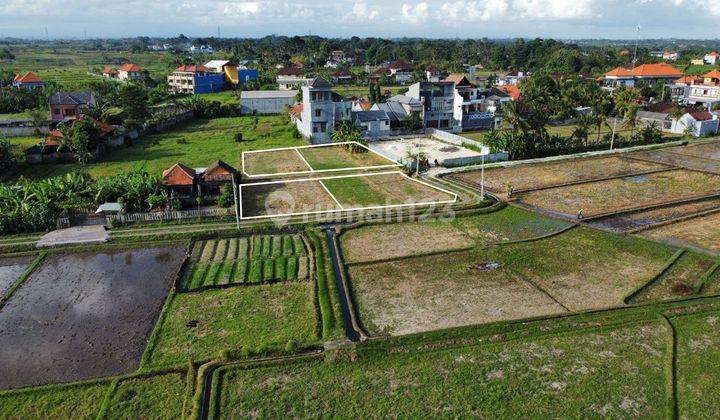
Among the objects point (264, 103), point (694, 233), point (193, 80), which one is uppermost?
point (193, 80)

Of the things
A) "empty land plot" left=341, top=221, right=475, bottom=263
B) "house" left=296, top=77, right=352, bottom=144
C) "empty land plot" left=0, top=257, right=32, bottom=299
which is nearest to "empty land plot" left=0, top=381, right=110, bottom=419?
"empty land plot" left=0, top=257, right=32, bottom=299

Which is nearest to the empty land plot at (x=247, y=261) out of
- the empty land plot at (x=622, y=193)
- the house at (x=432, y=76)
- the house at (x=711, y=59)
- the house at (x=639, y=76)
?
the empty land plot at (x=622, y=193)

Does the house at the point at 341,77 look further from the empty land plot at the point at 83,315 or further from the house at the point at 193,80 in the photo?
the empty land plot at the point at 83,315

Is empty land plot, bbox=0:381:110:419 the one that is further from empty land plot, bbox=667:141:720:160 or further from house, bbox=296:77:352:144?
empty land plot, bbox=667:141:720:160

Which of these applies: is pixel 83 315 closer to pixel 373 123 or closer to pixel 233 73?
pixel 373 123

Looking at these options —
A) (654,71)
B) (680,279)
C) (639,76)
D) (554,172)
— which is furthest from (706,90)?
(680,279)

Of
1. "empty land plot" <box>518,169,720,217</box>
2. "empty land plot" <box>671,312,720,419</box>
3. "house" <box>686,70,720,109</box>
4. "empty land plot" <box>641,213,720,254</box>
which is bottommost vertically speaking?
"empty land plot" <box>671,312,720,419</box>

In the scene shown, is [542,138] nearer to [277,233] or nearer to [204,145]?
[277,233]
